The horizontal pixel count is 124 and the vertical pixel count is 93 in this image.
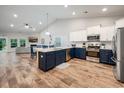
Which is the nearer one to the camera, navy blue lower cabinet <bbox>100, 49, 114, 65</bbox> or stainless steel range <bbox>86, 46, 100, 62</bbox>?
navy blue lower cabinet <bbox>100, 49, 114, 65</bbox>

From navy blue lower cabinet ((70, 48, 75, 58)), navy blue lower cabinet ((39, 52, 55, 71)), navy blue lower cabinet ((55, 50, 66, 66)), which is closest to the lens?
navy blue lower cabinet ((39, 52, 55, 71))

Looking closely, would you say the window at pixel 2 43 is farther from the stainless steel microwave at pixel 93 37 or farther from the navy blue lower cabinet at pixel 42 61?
the stainless steel microwave at pixel 93 37

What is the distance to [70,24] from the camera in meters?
8.28

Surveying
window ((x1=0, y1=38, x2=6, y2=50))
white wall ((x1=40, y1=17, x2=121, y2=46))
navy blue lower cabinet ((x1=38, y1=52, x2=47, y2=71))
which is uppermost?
white wall ((x1=40, y1=17, x2=121, y2=46))

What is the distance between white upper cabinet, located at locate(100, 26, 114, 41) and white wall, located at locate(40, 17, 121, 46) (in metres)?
0.79

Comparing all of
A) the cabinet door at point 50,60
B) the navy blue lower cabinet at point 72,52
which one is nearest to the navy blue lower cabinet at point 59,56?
the cabinet door at point 50,60

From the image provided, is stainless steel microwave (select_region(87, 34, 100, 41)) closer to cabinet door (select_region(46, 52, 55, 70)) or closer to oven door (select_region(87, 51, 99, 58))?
oven door (select_region(87, 51, 99, 58))

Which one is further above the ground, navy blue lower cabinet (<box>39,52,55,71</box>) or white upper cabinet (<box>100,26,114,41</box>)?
white upper cabinet (<box>100,26,114,41</box>)

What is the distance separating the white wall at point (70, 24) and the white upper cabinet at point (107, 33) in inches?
31.0

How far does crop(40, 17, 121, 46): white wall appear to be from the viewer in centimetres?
664

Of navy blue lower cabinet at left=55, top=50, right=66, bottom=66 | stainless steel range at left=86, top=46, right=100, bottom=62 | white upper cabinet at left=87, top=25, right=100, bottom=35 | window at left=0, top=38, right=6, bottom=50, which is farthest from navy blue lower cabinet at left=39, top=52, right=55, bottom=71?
window at left=0, top=38, right=6, bottom=50
